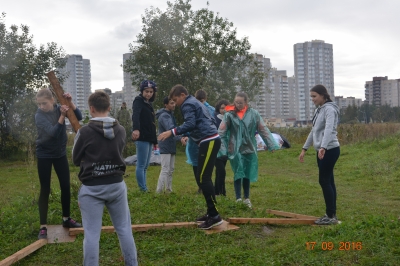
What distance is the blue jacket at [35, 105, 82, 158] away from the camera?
5.89 meters

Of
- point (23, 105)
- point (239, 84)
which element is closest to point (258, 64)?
point (239, 84)

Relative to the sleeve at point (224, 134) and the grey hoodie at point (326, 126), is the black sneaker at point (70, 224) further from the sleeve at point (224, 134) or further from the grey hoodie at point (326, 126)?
the grey hoodie at point (326, 126)

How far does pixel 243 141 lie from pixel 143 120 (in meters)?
1.81

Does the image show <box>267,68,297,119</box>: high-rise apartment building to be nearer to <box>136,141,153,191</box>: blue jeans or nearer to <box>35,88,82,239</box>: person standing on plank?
<box>136,141,153,191</box>: blue jeans

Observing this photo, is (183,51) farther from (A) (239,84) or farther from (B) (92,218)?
(B) (92,218)

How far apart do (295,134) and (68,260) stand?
23.4m

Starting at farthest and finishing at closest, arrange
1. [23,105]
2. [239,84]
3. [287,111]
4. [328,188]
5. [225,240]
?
[287,111], [239,84], [23,105], [328,188], [225,240]

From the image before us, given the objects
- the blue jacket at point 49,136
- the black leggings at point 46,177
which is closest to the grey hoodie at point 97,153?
the blue jacket at point 49,136

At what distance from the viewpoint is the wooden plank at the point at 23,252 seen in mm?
5043

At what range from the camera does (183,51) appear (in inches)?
969

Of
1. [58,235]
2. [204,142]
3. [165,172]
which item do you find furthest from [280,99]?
[58,235]

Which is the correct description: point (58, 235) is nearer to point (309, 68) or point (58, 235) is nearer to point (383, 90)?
point (309, 68)

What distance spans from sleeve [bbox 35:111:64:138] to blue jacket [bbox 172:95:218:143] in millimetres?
1606

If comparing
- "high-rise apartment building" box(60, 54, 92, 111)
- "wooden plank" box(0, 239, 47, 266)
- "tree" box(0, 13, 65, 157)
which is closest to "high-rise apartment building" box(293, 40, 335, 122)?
"high-rise apartment building" box(60, 54, 92, 111)
